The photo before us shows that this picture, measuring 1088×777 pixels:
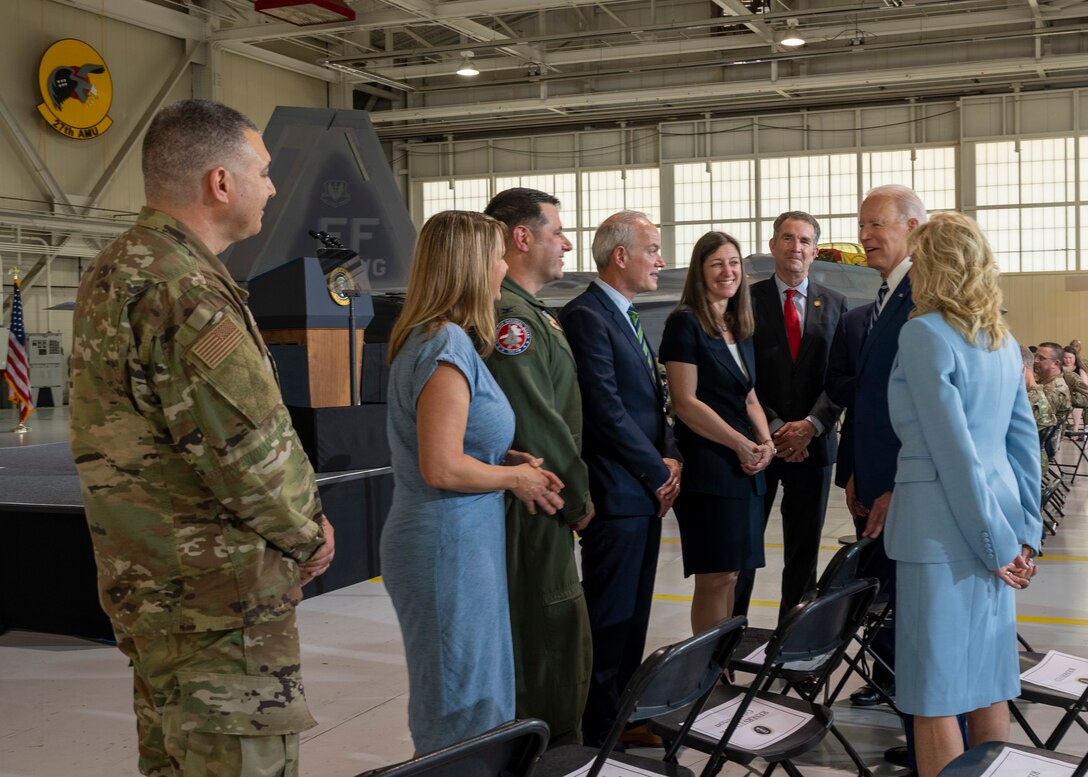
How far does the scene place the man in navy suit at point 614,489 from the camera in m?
3.19

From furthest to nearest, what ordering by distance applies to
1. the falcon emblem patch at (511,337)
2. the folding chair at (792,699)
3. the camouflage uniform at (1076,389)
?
the camouflage uniform at (1076,389), the falcon emblem patch at (511,337), the folding chair at (792,699)

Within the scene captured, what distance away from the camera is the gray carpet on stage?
15.8ft

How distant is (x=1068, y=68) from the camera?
64.3ft

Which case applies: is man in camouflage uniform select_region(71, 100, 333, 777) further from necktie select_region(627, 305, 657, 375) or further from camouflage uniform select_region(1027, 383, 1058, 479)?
camouflage uniform select_region(1027, 383, 1058, 479)

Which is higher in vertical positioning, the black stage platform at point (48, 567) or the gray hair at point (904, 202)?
the gray hair at point (904, 202)

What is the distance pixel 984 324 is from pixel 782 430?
1560mm

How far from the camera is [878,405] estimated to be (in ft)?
10.3

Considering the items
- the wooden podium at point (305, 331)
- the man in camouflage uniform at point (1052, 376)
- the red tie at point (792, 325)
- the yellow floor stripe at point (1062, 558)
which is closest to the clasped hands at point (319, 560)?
the red tie at point (792, 325)

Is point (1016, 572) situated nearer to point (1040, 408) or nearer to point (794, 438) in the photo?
point (794, 438)

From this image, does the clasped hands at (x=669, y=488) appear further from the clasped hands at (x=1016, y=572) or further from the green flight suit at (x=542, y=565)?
the clasped hands at (x=1016, y=572)

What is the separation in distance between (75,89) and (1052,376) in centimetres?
1782

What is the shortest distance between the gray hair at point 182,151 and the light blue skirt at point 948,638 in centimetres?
180

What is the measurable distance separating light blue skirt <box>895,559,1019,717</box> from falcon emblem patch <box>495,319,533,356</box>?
1.10 m

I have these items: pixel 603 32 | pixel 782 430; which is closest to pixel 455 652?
pixel 782 430
